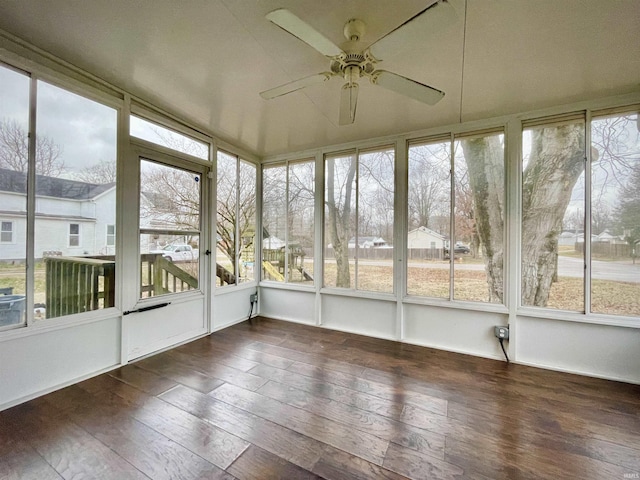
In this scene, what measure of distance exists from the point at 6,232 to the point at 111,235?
0.67 meters

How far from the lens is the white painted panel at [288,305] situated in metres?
3.99

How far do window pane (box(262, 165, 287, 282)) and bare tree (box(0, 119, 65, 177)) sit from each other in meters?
2.52

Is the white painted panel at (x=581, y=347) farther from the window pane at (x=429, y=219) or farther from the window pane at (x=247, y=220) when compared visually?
the window pane at (x=247, y=220)

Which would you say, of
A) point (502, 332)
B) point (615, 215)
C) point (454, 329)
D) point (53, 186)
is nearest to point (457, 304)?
point (454, 329)

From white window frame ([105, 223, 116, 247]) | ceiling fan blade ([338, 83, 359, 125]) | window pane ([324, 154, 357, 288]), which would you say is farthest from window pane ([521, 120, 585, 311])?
white window frame ([105, 223, 116, 247])

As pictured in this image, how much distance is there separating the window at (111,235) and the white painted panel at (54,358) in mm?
711

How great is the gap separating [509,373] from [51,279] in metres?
4.09

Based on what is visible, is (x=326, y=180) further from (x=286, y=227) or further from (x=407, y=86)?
(x=407, y=86)

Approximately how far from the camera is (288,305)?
416 cm

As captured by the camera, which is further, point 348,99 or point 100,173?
point 100,173

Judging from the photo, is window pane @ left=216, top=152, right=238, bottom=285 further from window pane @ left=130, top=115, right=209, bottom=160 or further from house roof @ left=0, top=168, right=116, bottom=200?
house roof @ left=0, top=168, right=116, bottom=200

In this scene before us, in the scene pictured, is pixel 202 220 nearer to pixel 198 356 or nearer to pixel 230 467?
pixel 198 356

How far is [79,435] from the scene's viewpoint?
1.67 meters

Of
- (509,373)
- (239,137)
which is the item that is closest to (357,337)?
(509,373)
